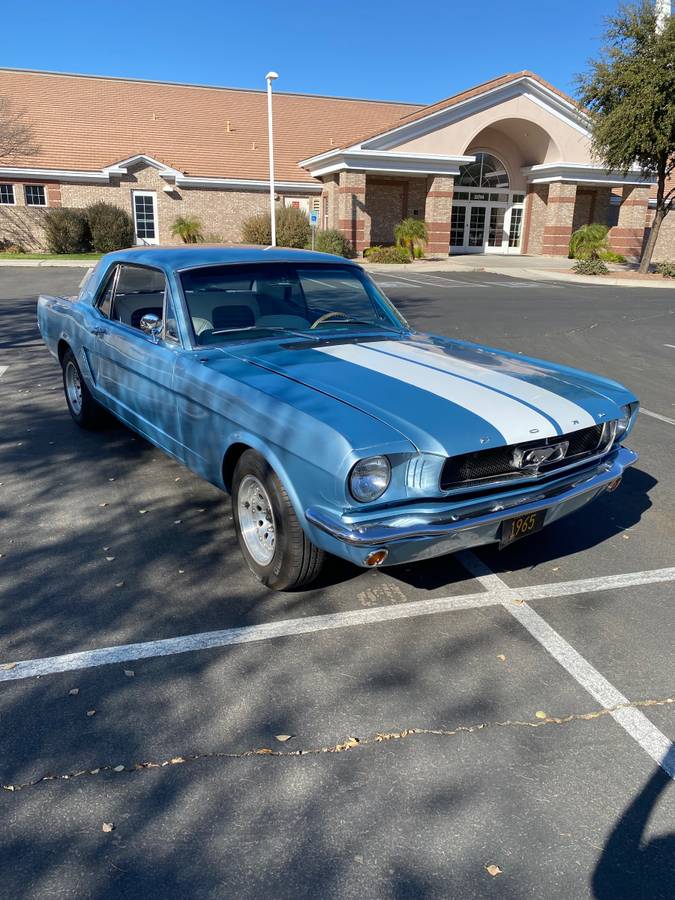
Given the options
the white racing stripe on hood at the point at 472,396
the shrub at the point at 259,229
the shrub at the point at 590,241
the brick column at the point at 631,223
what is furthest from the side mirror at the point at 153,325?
the brick column at the point at 631,223

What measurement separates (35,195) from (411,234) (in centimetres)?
1587

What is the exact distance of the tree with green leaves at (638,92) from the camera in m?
23.2

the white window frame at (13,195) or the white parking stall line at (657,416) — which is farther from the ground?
the white window frame at (13,195)

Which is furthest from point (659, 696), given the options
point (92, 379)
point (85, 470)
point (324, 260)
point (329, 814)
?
point (92, 379)

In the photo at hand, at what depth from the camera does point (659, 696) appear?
296cm

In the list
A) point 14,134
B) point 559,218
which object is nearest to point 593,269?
point 559,218

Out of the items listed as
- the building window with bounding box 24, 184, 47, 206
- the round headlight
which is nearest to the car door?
the round headlight

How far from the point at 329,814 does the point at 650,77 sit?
2671 cm

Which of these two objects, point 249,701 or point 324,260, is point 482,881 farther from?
point 324,260

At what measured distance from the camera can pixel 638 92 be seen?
23562 mm

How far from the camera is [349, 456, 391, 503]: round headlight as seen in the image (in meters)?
3.02

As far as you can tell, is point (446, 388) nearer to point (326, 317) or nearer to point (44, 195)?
point (326, 317)

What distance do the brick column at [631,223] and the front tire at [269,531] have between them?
36.9m

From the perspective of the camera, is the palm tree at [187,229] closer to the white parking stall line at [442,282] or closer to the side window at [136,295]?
the white parking stall line at [442,282]
